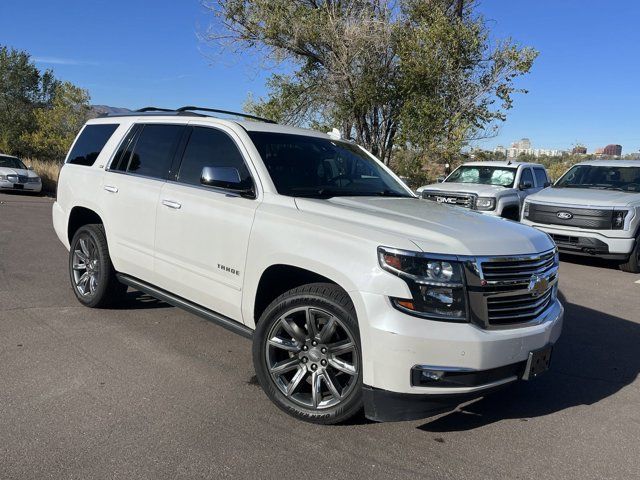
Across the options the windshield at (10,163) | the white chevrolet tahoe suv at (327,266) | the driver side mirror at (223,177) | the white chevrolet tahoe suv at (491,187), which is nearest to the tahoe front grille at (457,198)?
the white chevrolet tahoe suv at (491,187)

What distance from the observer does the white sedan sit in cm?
1914

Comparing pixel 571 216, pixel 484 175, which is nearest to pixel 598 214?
pixel 571 216

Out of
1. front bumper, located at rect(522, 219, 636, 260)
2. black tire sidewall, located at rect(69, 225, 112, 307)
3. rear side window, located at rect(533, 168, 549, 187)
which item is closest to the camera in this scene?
black tire sidewall, located at rect(69, 225, 112, 307)

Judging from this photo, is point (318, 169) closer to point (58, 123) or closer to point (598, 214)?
point (598, 214)

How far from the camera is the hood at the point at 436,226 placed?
3.25 meters

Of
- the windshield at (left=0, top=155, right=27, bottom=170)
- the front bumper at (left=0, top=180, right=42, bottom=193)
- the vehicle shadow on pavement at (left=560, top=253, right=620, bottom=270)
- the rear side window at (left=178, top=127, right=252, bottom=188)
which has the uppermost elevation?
the rear side window at (left=178, top=127, right=252, bottom=188)

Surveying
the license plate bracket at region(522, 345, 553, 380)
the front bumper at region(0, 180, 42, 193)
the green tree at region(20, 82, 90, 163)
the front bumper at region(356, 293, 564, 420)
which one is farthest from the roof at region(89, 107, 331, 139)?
the green tree at region(20, 82, 90, 163)

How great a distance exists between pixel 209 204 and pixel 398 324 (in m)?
1.89

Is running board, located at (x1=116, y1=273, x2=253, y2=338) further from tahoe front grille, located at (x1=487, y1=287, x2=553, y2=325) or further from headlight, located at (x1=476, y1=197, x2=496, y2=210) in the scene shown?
headlight, located at (x1=476, y1=197, x2=496, y2=210)

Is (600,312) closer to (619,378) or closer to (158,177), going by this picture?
(619,378)

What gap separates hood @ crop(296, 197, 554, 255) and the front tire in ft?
1.67

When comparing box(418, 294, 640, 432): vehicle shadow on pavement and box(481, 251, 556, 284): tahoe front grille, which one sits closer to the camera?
box(481, 251, 556, 284): tahoe front grille

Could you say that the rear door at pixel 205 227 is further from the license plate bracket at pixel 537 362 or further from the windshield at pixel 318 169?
the license plate bracket at pixel 537 362

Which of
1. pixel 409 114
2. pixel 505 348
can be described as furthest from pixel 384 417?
pixel 409 114
